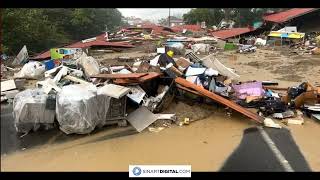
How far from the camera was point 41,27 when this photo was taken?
813 inches

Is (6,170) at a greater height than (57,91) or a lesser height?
lesser

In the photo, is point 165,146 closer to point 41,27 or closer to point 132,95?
point 132,95

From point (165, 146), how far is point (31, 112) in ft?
8.79

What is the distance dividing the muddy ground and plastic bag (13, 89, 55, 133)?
42 cm

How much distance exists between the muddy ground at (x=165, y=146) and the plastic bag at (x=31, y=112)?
424mm

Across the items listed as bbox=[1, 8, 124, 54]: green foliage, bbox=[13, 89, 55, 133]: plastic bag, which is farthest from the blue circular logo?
bbox=[1, 8, 124, 54]: green foliage

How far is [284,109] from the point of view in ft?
29.1

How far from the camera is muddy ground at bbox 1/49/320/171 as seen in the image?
6.59 m

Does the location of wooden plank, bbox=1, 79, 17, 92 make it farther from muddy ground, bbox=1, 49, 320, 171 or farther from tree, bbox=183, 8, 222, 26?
tree, bbox=183, 8, 222, 26

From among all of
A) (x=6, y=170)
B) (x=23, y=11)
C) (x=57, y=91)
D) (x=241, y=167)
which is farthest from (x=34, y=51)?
(x=241, y=167)

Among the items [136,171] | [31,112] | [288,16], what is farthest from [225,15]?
[136,171]

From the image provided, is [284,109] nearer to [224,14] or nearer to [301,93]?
[301,93]

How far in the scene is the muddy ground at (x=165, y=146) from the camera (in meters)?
6.59

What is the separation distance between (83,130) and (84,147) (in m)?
0.43
